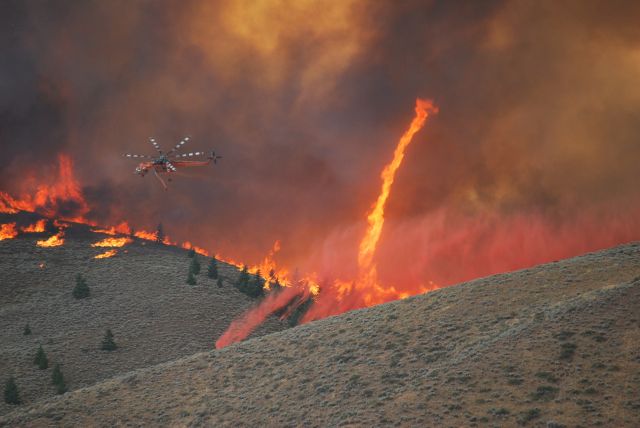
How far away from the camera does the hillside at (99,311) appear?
7956 cm

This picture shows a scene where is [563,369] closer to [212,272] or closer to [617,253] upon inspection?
[617,253]

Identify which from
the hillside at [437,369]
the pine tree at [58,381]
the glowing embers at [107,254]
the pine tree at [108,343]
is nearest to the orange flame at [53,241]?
the glowing embers at [107,254]

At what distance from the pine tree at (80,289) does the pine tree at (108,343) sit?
27602 mm

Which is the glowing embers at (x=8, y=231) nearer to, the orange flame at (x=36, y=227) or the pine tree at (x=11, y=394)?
the orange flame at (x=36, y=227)

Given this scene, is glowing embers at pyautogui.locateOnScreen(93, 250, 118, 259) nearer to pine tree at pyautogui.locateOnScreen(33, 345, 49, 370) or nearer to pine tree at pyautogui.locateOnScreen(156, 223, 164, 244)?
pine tree at pyautogui.locateOnScreen(156, 223, 164, 244)

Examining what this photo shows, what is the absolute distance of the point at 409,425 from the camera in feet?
128

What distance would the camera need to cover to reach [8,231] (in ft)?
517

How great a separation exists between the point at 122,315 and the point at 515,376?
7581 cm

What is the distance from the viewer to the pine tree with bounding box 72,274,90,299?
110m

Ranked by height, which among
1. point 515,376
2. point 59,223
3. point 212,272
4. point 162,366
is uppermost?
point 59,223

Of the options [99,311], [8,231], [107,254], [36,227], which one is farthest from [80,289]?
[36,227]

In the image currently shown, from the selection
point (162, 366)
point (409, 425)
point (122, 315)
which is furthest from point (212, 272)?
point (409, 425)

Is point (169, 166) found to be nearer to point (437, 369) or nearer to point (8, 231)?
point (437, 369)

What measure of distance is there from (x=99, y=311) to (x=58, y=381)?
109 feet
